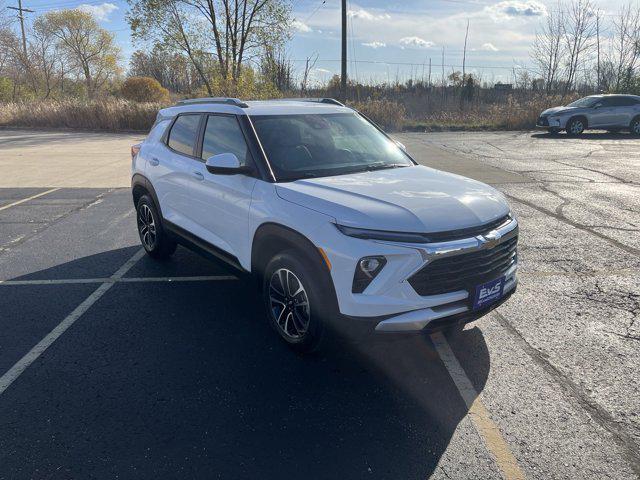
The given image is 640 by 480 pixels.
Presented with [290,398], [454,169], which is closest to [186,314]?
[290,398]

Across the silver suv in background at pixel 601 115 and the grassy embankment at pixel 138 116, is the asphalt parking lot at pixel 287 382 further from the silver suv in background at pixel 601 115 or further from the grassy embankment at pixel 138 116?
the grassy embankment at pixel 138 116

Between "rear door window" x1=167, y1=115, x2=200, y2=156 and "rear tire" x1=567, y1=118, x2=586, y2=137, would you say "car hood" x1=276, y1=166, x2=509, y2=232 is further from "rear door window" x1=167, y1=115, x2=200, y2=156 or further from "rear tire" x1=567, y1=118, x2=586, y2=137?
"rear tire" x1=567, y1=118, x2=586, y2=137

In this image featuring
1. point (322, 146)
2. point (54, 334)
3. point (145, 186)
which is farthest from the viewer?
point (145, 186)

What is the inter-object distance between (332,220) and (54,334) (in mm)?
2639

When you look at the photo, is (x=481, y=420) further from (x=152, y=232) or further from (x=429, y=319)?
(x=152, y=232)

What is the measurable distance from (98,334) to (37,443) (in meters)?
1.32

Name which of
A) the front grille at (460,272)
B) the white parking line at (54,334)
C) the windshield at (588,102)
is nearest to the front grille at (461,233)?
the front grille at (460,272)

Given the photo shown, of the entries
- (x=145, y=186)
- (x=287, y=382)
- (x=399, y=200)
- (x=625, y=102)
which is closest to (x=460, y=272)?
(x=399, y=200)

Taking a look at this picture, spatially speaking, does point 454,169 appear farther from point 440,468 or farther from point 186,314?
point 440,468

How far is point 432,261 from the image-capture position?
9.43 ft

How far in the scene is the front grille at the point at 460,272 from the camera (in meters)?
2.90

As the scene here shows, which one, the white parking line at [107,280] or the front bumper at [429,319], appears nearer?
the front bumper at [429,319]

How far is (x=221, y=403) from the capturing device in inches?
Answer: 118

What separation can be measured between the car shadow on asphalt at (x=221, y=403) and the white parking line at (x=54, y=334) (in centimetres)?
7
